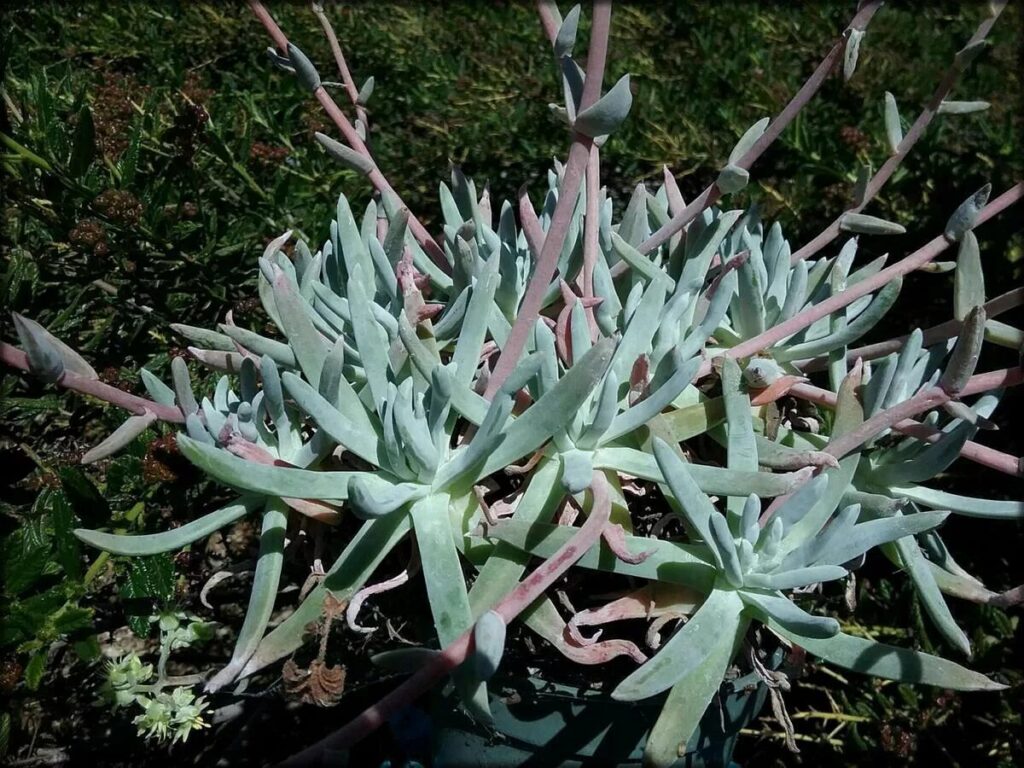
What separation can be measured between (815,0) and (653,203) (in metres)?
1.34

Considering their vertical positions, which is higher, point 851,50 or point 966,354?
point 851,50

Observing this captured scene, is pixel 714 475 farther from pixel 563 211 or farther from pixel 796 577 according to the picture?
pixel 563 211

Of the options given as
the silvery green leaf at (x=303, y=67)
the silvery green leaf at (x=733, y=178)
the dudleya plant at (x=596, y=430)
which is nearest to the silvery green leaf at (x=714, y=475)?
the dudleya plant at (x=596, y=430)

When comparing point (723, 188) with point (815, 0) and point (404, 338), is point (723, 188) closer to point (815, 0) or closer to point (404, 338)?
point (404, 338)

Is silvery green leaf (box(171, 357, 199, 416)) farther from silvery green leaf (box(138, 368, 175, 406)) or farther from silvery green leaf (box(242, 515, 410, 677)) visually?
silvery green leaf (box(242, 515, 410, 677))

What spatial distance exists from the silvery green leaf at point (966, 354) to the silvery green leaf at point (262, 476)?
0.39 meters

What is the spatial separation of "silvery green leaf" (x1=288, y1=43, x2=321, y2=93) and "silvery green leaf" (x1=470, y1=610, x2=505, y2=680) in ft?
1.63

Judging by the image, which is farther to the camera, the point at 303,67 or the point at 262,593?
the point at 303,67

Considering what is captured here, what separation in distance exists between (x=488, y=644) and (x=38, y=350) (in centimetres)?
30

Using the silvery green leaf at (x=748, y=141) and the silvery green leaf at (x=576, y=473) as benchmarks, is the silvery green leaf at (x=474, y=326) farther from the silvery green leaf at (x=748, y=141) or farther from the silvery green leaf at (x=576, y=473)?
the silvery green leaf at (x=748, y=141)

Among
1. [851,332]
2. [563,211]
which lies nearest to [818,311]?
[851,332]

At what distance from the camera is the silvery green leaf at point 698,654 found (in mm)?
454

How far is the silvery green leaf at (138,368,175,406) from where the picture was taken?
60cm

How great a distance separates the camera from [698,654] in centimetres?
48
